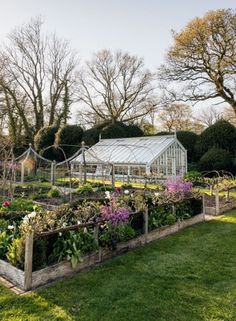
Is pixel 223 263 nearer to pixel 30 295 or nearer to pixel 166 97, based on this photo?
pixel 30 295

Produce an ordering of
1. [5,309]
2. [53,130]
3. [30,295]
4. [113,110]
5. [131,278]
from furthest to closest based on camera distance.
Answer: [113,110] < [53,130] < [131,278] < [30,295] < [5,309]

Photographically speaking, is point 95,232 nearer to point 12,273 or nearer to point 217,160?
point 12,273

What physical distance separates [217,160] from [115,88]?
1422 cm

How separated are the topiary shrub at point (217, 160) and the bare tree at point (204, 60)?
4.47 m

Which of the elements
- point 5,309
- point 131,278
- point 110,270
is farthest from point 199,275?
point 5,309

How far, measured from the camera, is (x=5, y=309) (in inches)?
116

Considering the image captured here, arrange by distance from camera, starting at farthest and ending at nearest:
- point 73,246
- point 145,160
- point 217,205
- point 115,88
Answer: point 115,88 → point 145,160 → point 217,205 → point 73,246

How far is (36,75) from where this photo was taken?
24.3m

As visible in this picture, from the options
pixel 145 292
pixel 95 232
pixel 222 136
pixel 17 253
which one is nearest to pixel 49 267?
pixel 17 253

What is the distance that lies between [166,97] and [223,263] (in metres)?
16.3

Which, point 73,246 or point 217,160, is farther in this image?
point 217,160

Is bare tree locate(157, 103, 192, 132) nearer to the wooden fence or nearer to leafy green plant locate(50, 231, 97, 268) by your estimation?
the wooden fence

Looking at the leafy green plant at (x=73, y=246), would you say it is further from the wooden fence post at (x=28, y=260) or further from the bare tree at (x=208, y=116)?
the bare tree at (x=208, y=116)

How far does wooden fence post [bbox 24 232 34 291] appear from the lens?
10.9 feet
